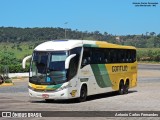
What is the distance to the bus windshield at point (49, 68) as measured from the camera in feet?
70.4

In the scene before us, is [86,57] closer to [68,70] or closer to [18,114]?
[68,70]

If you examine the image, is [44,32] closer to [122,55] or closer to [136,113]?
[122,55]

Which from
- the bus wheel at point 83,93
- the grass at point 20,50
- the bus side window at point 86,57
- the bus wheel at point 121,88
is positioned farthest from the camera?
Answer: the grass at point 20,50

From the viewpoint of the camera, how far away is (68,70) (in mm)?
21422

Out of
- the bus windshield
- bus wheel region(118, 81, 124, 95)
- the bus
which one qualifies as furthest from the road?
the bus windshield

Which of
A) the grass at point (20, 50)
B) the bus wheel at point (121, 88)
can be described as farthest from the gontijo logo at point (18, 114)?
the grass at point (20, 50)

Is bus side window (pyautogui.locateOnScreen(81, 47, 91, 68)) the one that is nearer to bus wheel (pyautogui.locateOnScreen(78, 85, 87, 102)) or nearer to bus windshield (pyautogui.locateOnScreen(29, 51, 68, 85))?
bus wheel (pyautogui.locateOnScreen(78, 85, 87, 102))

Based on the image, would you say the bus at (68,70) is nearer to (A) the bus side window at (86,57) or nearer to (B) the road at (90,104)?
(A) the bus side window at (86,57)

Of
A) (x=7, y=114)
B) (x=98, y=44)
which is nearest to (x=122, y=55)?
Result: (x=98, y=44)

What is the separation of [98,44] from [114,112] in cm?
836

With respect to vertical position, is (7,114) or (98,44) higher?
(98,44)

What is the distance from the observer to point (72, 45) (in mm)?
22203

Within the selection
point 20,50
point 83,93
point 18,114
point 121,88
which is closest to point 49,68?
point 83,93

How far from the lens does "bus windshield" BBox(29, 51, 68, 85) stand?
845 inches
